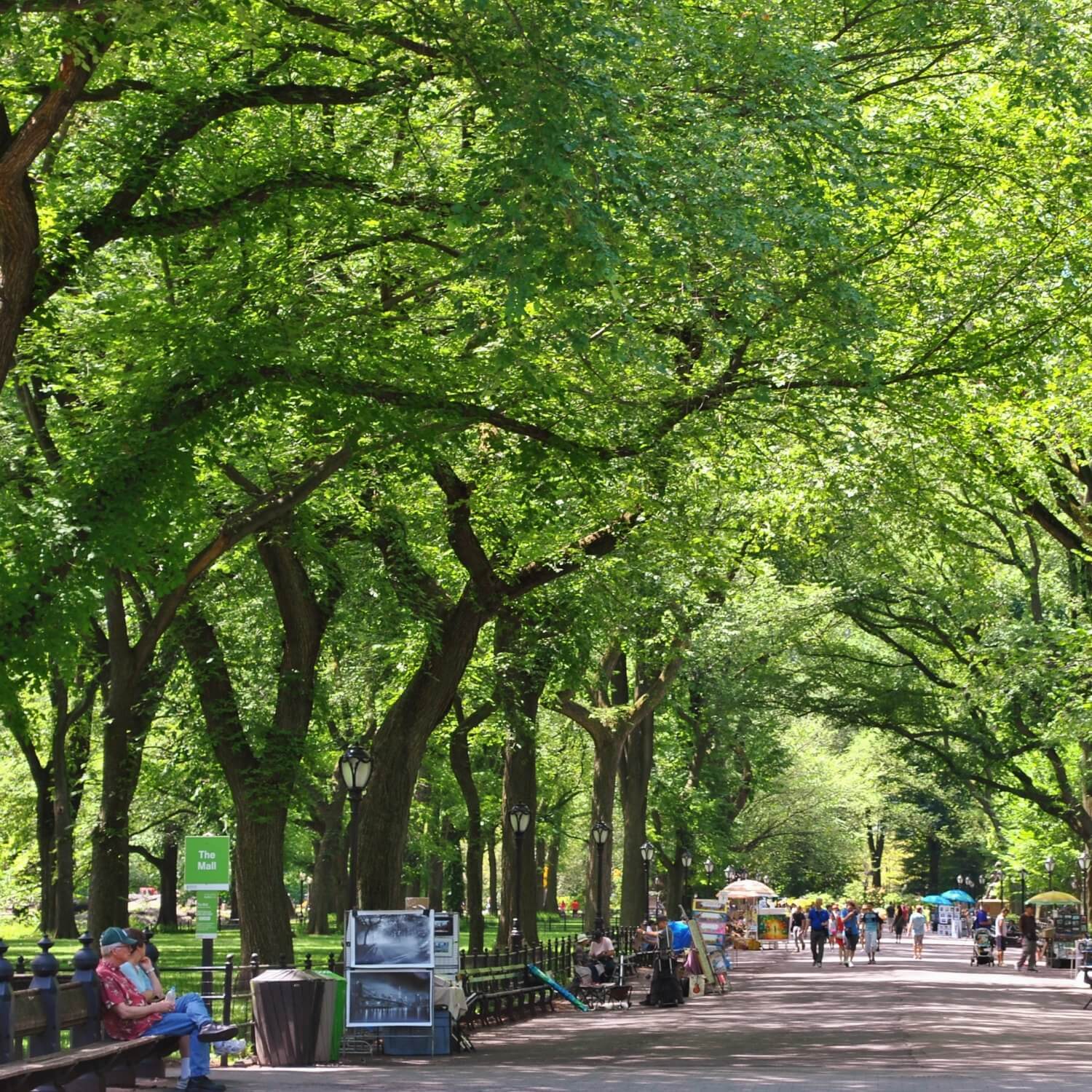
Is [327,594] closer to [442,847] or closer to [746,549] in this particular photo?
[746,549]

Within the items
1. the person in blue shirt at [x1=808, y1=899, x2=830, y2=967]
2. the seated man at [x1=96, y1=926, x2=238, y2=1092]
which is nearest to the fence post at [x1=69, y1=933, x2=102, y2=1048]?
the seated man at [x1=96, y1=926, x2=238, y2=1092]

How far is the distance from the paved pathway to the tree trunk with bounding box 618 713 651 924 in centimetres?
654

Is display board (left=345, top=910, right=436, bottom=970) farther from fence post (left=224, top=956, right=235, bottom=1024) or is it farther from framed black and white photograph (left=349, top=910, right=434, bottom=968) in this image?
fence post (left=224, top=956, right=235, bottom=1024)

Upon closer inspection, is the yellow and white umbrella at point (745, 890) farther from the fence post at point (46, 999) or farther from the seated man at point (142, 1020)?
the fence post at point (46, 999)

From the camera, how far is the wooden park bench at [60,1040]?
970 cm

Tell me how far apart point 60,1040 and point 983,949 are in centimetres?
4096

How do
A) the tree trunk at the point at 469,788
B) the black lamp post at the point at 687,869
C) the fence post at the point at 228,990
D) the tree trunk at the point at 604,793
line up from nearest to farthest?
the fence post at the point at 228,990 → the tree trunk at the point at 469,788 → the tree trunk at the point at 604,793 → the black lamp post at the point at 687,869

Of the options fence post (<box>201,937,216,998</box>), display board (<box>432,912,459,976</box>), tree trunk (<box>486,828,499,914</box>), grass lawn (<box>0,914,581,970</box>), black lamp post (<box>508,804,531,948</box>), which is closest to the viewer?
fence post (<box>201,937,216,998</box>)

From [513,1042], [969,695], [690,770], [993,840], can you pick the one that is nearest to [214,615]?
[513,1042]

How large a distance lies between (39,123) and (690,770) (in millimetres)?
45356

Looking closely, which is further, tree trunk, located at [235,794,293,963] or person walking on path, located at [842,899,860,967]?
person walking on path, located at [842,899,860,967]

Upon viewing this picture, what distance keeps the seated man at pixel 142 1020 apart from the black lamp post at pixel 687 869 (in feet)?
122

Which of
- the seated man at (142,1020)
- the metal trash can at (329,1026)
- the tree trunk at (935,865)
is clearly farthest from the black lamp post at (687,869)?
the tree trunk at (935,865)

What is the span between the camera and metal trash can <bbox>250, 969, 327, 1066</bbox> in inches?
629
